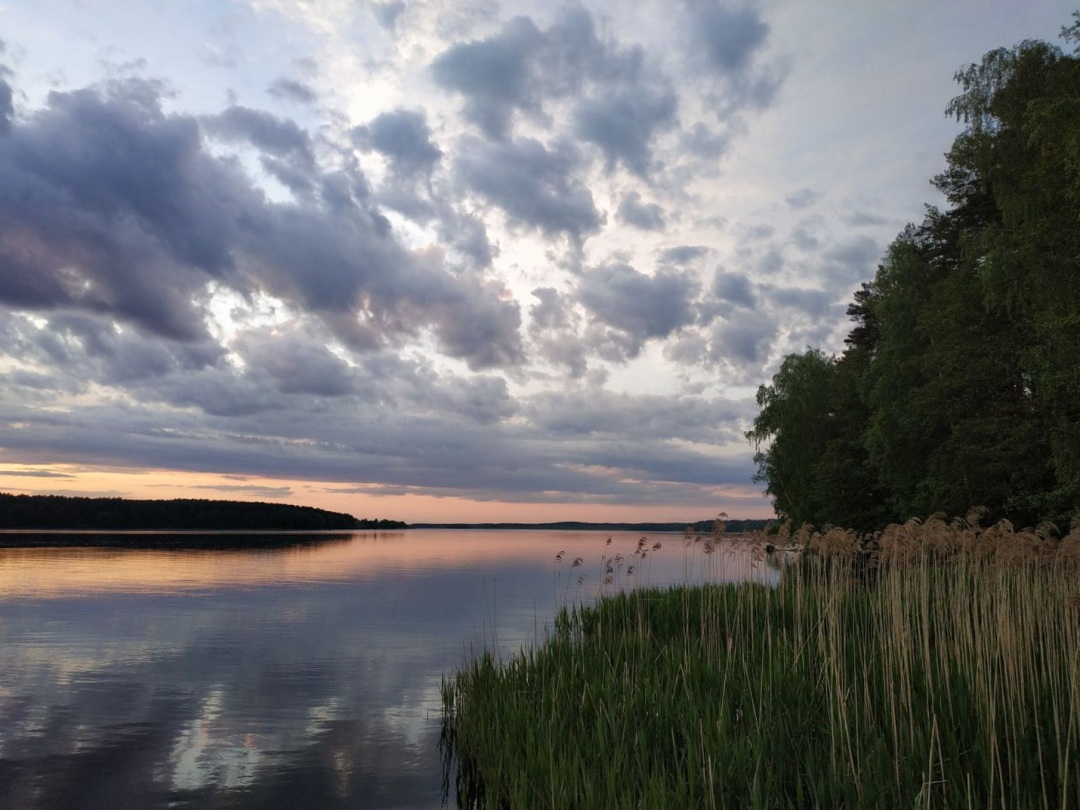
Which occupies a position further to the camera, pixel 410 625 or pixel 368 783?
pixel 410 625

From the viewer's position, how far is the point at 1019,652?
328 inches

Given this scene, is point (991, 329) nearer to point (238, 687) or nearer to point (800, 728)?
point (800, 728)

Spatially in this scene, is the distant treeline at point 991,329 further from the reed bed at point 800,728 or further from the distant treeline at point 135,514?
the distant treeline at point 135,514

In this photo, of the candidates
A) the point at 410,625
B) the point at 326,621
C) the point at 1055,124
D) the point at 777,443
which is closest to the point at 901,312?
the point at 1055,124

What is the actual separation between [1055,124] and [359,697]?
23.1 metres

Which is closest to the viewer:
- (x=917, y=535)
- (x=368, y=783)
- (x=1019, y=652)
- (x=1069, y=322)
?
(x=1019, y=652)

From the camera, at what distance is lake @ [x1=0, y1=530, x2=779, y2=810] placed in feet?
33.9

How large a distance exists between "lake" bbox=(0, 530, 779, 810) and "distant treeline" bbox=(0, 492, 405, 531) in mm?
107141

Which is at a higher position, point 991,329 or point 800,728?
point 991,329

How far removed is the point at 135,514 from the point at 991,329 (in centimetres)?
14605

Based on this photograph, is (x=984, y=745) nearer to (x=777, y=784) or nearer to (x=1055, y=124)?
(x=777, y=784)

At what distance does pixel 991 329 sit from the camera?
91.0 feet

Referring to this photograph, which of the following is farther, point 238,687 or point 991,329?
point 991,329

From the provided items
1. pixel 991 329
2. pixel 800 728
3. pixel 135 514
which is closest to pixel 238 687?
pixel 800 728
